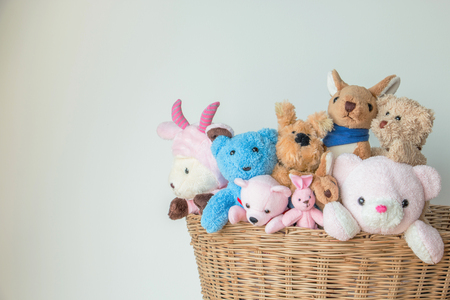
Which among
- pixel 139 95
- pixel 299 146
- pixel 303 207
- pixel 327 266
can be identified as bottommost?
pixel 327 266

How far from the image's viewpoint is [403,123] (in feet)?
2.97

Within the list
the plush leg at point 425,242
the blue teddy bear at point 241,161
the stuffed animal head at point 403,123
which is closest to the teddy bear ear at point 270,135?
the blue teddy bear at point 241,161

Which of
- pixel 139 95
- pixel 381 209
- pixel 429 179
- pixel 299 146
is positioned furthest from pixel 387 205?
pixel 139 95

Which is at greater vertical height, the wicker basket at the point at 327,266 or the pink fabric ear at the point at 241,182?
the pink fabric ear at the point at 241,182

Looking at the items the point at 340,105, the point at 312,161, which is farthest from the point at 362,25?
the point at 312,161

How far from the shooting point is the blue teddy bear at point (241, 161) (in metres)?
0.91

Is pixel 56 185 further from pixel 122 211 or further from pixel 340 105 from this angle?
pixel 340 105

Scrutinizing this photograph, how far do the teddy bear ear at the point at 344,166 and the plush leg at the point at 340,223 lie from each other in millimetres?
89

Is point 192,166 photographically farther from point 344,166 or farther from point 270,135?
point 344,166

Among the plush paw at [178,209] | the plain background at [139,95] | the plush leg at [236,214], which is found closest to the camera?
the plush leg at [236,214]

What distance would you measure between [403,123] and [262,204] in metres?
0.36

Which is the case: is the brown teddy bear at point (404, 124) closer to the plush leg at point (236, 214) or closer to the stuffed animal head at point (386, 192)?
the stuffed animal head at point (386, 192)

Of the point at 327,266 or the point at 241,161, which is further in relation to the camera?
the point at 241,161

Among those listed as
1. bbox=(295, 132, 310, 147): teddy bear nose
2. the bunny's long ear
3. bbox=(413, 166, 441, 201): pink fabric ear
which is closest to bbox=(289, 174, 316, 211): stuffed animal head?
bbox=(295, 132, 310, 147): teddy bear nose
